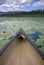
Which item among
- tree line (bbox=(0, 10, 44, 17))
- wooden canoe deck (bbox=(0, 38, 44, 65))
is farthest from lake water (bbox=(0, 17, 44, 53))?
wooden canoe deck (bbox=(0, 38, 44, 65))

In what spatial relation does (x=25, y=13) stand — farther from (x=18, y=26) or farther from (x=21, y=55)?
(x=21, y=55)

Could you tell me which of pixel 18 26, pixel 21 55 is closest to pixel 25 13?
pixel 18 26

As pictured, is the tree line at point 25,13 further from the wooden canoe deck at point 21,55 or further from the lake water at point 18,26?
the wooden canoe deck at point 21,55

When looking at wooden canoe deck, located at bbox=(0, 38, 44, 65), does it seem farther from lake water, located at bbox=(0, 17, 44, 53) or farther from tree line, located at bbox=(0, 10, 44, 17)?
tree line, located at bbox=(0, 10, 44, 17)

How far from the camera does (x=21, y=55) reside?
9.51 feet

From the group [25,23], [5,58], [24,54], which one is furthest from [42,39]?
[5,58]

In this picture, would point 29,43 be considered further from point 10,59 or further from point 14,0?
point 14,0

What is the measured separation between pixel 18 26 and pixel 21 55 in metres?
0.82

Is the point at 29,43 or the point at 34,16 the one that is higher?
the point at 34,16

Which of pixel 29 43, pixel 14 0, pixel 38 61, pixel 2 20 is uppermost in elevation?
pixel 14 0

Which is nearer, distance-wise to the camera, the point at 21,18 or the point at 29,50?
the point at 29,50

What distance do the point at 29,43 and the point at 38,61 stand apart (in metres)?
0.32

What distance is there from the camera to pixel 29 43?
297cm

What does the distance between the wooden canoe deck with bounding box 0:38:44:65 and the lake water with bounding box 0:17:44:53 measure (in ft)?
2.00
